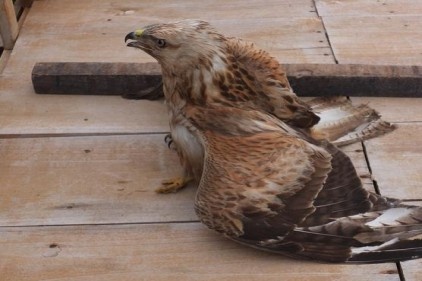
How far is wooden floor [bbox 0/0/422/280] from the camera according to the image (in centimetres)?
221

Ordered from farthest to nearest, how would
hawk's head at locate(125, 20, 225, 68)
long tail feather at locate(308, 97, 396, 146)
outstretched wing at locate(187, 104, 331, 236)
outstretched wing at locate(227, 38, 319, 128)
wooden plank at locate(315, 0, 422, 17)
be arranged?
1. wooden plank at locate(315, 0, 422, 17)
2. long tail feather at locate(308, 97, 396, 146)
3. outstretched wing at locate(227, 38, 319, 128)
4. hawk's head at locate(125, 20, 225, 68)
5. outstretched wing at locate(187, 104, 331, 236)

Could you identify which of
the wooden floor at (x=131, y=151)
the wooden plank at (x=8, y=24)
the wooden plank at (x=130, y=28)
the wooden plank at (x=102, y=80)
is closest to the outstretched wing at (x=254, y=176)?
the wooden floor at (x=131, y=151)

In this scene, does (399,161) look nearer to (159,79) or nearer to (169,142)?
(169,142)

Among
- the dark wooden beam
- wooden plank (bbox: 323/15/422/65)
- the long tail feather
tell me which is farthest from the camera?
wooden plank (bbox: 323/15/422/65)

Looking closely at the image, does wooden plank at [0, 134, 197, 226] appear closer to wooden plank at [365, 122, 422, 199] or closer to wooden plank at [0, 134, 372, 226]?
wooden plank at [0, 134, 372, 226]

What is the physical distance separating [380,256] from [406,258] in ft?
0.25

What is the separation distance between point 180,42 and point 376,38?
1.22m

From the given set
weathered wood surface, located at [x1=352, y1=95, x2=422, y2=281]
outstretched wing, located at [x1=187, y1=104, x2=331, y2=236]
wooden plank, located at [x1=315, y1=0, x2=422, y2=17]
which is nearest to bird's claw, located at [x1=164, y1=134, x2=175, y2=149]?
outstretched wing, located at [x1=187, y1=104, x2=331, y2=236]

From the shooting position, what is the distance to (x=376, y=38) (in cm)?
329

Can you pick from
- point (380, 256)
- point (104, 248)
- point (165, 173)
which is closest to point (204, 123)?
point (165, 173)

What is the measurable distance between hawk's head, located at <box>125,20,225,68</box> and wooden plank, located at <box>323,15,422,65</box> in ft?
2.98

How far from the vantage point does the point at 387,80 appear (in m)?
2.91

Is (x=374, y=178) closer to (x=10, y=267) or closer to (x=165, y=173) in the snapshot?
(x=165, y=173)

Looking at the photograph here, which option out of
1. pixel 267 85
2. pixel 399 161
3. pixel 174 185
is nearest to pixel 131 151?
pixel 174 185
